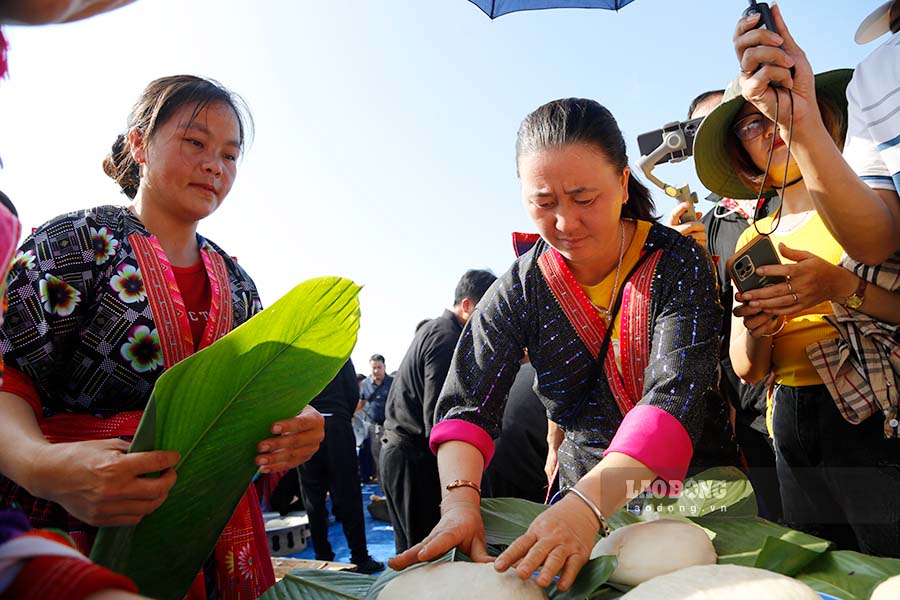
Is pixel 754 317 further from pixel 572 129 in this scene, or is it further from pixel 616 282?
pixel 572 129

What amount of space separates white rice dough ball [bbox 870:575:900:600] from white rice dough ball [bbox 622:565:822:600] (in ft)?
0.24

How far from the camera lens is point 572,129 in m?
1.02

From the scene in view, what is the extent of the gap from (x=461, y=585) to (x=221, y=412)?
0.30 metres

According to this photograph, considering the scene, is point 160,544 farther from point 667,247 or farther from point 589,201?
point 667,247

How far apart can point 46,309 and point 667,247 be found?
978mm

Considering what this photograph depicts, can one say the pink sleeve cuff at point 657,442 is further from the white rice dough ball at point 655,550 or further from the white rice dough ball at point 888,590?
the white rice dough ball at point 888,590

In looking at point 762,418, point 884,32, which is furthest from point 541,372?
point 762,418

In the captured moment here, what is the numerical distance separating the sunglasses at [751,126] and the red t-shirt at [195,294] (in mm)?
1079

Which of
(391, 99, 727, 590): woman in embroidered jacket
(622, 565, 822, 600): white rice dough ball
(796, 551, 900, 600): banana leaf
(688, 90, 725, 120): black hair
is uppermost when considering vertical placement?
(688, 90, 725, 120): black hair

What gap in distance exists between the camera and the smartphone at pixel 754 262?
3.26ft

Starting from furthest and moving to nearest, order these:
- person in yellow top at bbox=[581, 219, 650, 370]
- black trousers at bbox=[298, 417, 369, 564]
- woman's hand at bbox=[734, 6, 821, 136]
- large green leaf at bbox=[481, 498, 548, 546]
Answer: black trousers at bbox=[298, 417, 369, 564], person in yellow top at bbox=[581, 219, 650, 370], woman's hand at bbox=[734, 6, 821, 136], large green leaf at bbox=[481, 498, 548, 546]

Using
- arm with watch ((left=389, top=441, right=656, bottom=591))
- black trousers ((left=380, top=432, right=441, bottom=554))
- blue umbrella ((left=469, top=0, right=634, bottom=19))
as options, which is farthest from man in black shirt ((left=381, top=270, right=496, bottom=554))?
arm with watch ((left=389, top=441, right=656, bottom=591))

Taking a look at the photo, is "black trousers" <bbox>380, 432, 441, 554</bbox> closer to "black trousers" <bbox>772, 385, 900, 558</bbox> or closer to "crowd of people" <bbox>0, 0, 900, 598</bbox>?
"crowd of people" <bbox>0, 0, 900, 598</bbox>

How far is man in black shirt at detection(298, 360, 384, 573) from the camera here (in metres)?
3.50
